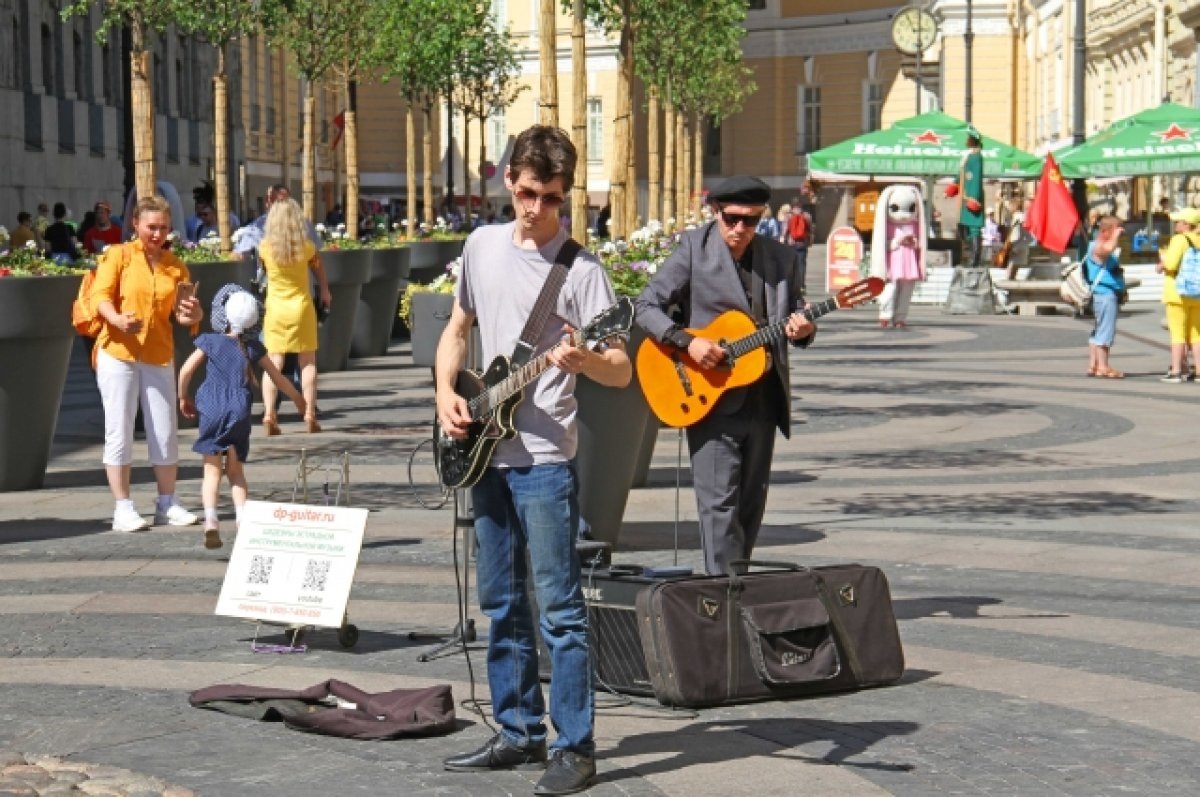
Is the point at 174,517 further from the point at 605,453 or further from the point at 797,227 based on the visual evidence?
the point at 797,227

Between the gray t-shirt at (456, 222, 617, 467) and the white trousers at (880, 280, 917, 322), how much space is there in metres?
27.8

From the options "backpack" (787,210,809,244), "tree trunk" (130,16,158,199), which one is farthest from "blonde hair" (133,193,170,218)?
"backpack" (787,210,809,244)

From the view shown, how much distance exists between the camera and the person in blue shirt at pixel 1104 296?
25.2 metres

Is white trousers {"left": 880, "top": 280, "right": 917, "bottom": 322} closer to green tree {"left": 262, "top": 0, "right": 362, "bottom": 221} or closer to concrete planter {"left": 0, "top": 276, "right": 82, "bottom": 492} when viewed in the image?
green tree {"left": 262, "top": 0, "right": 362, "bottom": 221}

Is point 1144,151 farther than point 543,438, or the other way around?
point 1144,151

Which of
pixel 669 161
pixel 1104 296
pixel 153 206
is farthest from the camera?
pixel 669 161

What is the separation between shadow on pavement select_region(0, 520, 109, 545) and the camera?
13.5 m

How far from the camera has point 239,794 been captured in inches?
294

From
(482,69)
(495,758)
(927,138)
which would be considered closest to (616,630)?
(495,758)

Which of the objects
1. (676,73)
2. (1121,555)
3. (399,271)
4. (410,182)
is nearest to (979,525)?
(1121,555)

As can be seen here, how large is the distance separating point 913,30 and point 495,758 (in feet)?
192

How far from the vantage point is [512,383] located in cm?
746

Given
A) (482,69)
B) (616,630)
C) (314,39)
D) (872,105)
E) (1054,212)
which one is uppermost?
(482,69)

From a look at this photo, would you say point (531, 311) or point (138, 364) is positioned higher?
point (531, 311)
